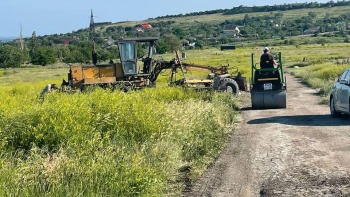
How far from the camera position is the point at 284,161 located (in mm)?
11039

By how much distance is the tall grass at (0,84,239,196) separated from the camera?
7.78 m

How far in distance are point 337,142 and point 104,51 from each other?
7685 centimetres

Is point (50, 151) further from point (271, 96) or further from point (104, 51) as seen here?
point (104, 51)

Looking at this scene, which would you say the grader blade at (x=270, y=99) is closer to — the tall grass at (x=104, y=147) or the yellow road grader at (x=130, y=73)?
the yellow road grader at (x=130, y=73)

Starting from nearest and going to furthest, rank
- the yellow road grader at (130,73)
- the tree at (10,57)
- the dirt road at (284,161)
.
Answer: the dirt road at (284,161)
the yellow road grader at (130,73)
the tree at (10,57)

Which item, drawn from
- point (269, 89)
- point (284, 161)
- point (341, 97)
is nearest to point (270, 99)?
point (269, 89)

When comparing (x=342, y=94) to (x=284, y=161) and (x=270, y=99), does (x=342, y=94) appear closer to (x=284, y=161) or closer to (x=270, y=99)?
(x=270, y=99)

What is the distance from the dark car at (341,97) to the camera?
56.2 ft

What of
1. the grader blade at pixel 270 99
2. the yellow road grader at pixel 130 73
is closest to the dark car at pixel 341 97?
the grader blade at pixel 270 99

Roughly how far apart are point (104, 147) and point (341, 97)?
10110 millimetres

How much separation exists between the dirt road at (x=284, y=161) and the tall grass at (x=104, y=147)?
47cm

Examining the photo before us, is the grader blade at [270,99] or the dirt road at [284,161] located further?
the grader blade at [270,99]

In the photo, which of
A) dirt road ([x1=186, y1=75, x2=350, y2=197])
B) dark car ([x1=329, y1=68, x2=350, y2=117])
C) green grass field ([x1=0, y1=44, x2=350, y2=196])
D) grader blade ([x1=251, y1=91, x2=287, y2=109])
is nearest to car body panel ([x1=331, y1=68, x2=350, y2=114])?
dark car ([x1=329, y1=68, x2=350, y2=117])

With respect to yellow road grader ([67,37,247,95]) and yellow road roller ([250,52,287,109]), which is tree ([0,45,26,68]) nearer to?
yellow road grader ([67,37,247,95])
